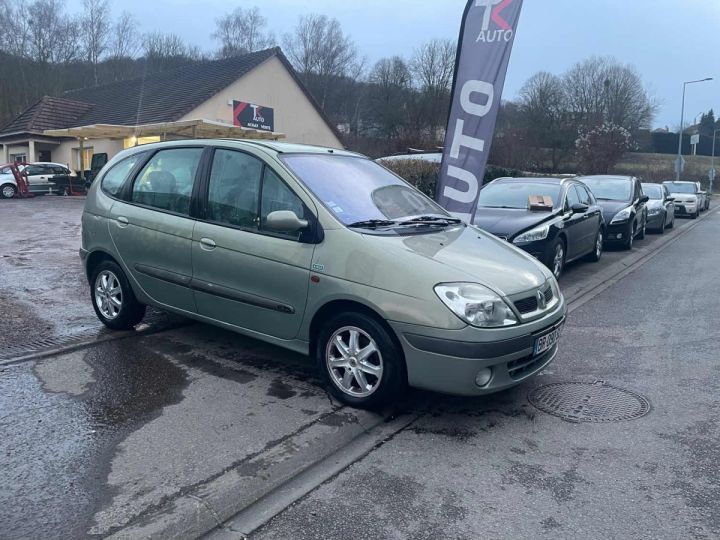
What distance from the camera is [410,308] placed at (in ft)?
13.4

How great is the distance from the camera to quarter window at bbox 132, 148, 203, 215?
5461 mm

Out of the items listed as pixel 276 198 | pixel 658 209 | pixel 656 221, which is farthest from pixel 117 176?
pixel 658 209

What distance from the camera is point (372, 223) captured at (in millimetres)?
4730

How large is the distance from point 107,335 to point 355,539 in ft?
13.0

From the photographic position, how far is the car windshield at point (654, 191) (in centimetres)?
1830

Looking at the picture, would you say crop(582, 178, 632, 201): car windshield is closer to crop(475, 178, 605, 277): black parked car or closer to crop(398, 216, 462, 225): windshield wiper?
crop(475, 178, 605, 277): black parked car

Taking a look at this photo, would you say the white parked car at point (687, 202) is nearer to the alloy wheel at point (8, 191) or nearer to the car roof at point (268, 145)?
the car roof at point (268, 145)

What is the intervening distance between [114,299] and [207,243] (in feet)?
5.15

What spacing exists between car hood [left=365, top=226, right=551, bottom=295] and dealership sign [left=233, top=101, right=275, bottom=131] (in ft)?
84.4

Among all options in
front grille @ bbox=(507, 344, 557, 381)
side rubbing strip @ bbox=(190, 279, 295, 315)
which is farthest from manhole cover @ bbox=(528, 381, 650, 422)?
side rubbing strip @ bbox=(190, 279, 295, 315)

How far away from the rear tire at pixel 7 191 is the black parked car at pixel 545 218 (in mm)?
21748

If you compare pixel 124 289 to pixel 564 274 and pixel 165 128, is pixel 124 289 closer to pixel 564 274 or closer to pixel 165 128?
pixel 564 274

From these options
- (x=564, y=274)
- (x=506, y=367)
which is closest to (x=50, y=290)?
(x=506, y=367)

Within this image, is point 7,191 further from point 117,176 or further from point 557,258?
point 557,258
